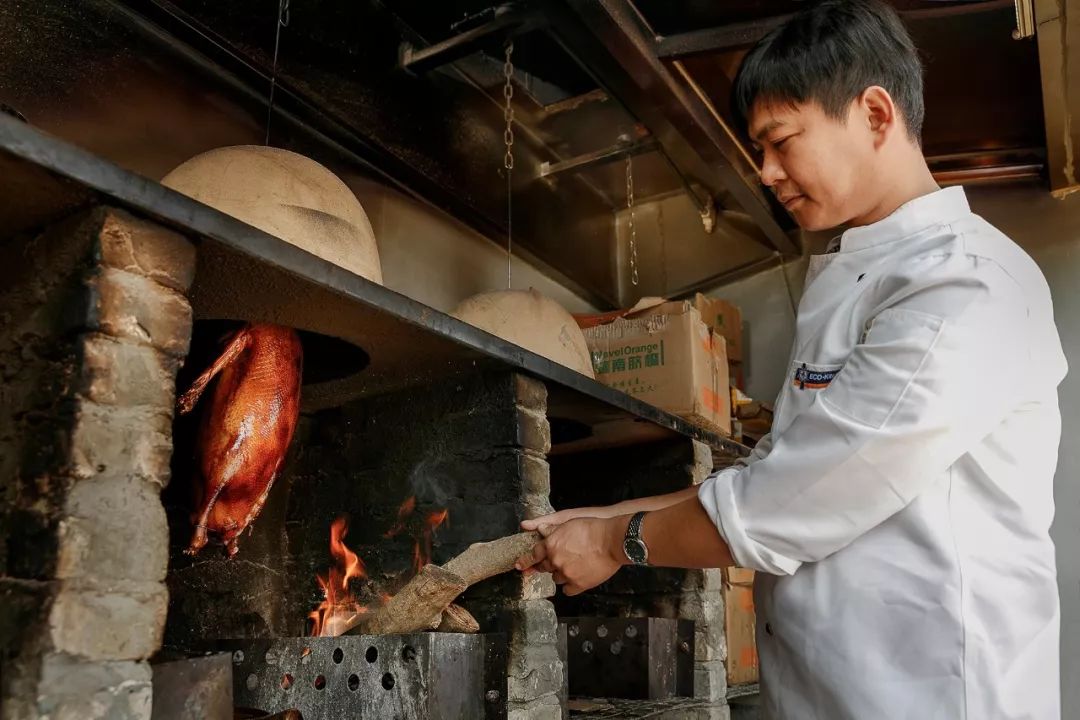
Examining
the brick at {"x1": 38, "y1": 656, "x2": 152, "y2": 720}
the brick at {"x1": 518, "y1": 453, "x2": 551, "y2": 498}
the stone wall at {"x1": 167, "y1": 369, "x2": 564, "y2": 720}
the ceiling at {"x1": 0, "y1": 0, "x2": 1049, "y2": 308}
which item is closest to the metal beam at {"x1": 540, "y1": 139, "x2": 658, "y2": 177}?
the ceiling at {"x1": 0, "y1": 0, "x2": 1049, "y2": 308}

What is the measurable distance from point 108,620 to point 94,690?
12 cm

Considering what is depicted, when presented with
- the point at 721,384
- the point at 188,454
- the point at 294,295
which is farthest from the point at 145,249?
the point at 721,384

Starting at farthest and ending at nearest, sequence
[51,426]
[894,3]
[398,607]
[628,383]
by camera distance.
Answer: [628,383]
[894,3]
[398,607]
[51,426]

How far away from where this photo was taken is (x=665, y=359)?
4.32 m

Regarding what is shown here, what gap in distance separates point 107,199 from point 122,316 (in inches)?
8.8

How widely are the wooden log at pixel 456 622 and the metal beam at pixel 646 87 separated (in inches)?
91.4

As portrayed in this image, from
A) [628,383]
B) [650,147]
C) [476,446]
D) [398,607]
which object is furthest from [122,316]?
[650,147]

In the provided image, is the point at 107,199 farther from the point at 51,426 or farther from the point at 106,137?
the point at 106,137

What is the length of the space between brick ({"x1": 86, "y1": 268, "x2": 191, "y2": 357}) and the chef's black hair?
1562 millimetres

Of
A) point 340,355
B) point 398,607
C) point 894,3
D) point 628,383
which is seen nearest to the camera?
point 398,607

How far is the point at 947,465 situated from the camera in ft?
6.47

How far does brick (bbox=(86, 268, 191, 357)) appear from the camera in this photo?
5.62ft

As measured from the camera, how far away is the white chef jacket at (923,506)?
6.37 feet

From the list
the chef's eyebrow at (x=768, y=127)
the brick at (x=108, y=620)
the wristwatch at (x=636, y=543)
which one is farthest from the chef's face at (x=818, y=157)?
the brick at (x=108, y=620)
